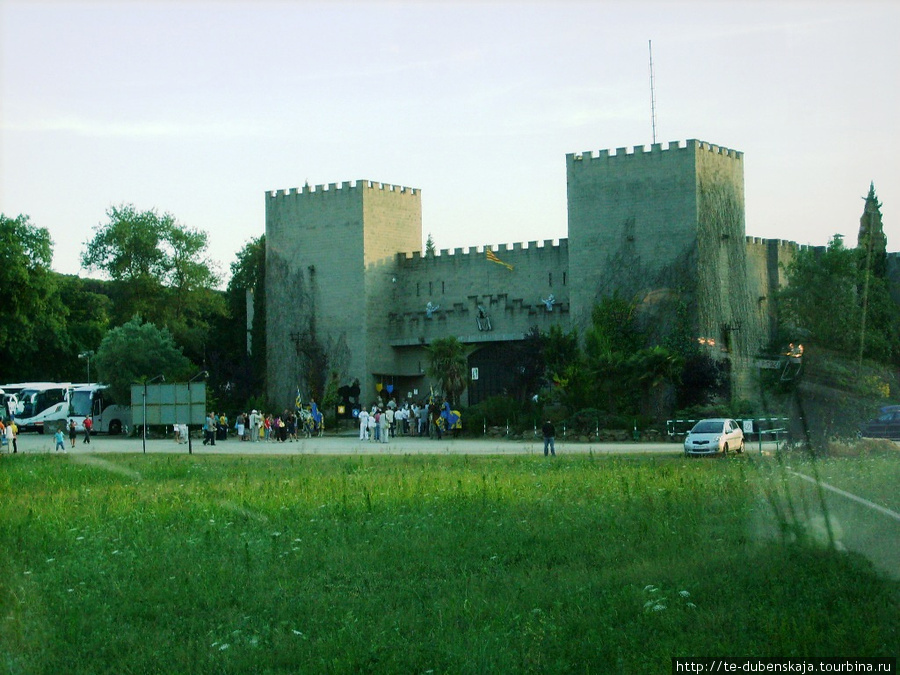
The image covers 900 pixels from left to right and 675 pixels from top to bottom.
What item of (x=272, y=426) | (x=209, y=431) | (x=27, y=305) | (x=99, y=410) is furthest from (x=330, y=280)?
(x=209, y=431)

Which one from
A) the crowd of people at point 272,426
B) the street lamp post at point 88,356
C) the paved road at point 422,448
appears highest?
the street lamp post at point 88,356

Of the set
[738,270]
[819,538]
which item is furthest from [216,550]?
[738,270]

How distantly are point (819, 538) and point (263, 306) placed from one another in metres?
55.3

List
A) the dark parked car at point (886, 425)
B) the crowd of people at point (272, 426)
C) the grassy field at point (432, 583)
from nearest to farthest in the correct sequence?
the grassy field at point (432, 583) → the dark parked car at point (886, 425) → the crowd of people at point (272, 426)

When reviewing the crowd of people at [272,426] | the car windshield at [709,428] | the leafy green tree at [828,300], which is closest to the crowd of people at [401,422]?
the crowd of people at [272,426]

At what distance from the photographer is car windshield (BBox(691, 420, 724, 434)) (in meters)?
31.4

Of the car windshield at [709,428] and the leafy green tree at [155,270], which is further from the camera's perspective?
the leafy green tree at [155,270]

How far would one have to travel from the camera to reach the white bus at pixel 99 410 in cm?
5788

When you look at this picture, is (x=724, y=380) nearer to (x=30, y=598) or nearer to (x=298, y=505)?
(x=298, y=505)

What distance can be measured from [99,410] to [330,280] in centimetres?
1266

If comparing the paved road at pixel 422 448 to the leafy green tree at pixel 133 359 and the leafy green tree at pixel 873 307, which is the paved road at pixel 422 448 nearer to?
the leafy green tree at pixel 873 307

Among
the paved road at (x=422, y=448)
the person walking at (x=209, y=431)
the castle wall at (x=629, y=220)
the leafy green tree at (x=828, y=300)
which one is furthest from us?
the castle wall at (x=629, y=220)

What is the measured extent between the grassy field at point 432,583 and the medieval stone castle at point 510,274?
108ft

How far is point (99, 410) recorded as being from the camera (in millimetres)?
58125
